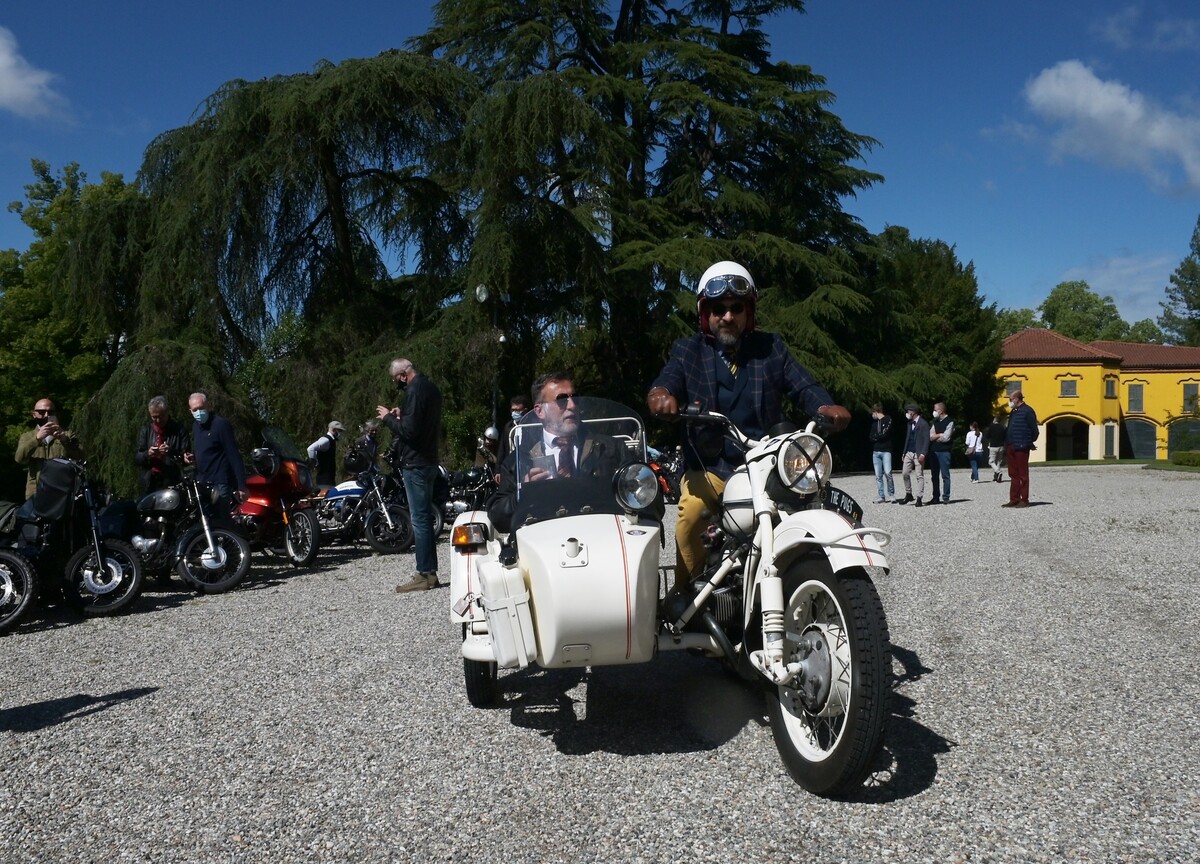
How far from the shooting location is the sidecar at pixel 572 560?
356 cm

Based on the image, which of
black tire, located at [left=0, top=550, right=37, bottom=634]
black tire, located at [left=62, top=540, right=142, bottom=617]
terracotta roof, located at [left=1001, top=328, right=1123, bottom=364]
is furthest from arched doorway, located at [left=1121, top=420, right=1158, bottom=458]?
black tire, located at [left=0, top=550, right=37, bottom=634]

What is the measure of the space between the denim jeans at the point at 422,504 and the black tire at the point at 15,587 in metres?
2.69

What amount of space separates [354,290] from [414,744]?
56.4 feet

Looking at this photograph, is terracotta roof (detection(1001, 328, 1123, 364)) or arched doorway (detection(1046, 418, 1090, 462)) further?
arched doorway (detection(1046, 418, 1090, 462))

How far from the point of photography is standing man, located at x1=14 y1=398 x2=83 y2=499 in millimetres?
8289

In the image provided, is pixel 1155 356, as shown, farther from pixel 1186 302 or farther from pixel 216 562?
pixel 216 562

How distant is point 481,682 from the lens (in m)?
4.52

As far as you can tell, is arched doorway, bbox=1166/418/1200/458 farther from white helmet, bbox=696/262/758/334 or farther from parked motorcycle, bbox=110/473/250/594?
white helmet, bbox=696/262/758/334

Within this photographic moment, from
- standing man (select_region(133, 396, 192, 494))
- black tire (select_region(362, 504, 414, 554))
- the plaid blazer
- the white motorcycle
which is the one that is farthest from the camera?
black tire (select_region(362, 504, 414, 554))

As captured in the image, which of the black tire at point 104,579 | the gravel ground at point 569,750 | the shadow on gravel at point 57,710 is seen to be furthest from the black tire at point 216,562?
the shadow on gravel at point 57,710

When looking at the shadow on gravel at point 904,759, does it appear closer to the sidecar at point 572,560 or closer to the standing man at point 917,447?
the sidecar at point 572,560

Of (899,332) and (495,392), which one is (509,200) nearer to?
(495,392)

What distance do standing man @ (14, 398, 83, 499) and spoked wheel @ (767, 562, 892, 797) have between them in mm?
6651

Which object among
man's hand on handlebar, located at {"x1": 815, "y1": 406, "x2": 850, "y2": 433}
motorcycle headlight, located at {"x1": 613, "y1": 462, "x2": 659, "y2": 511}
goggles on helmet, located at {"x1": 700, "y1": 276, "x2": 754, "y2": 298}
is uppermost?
goggles on helmet, located at {"x1": 700, "y1": 276, "x2": 754, "y2": 298}
